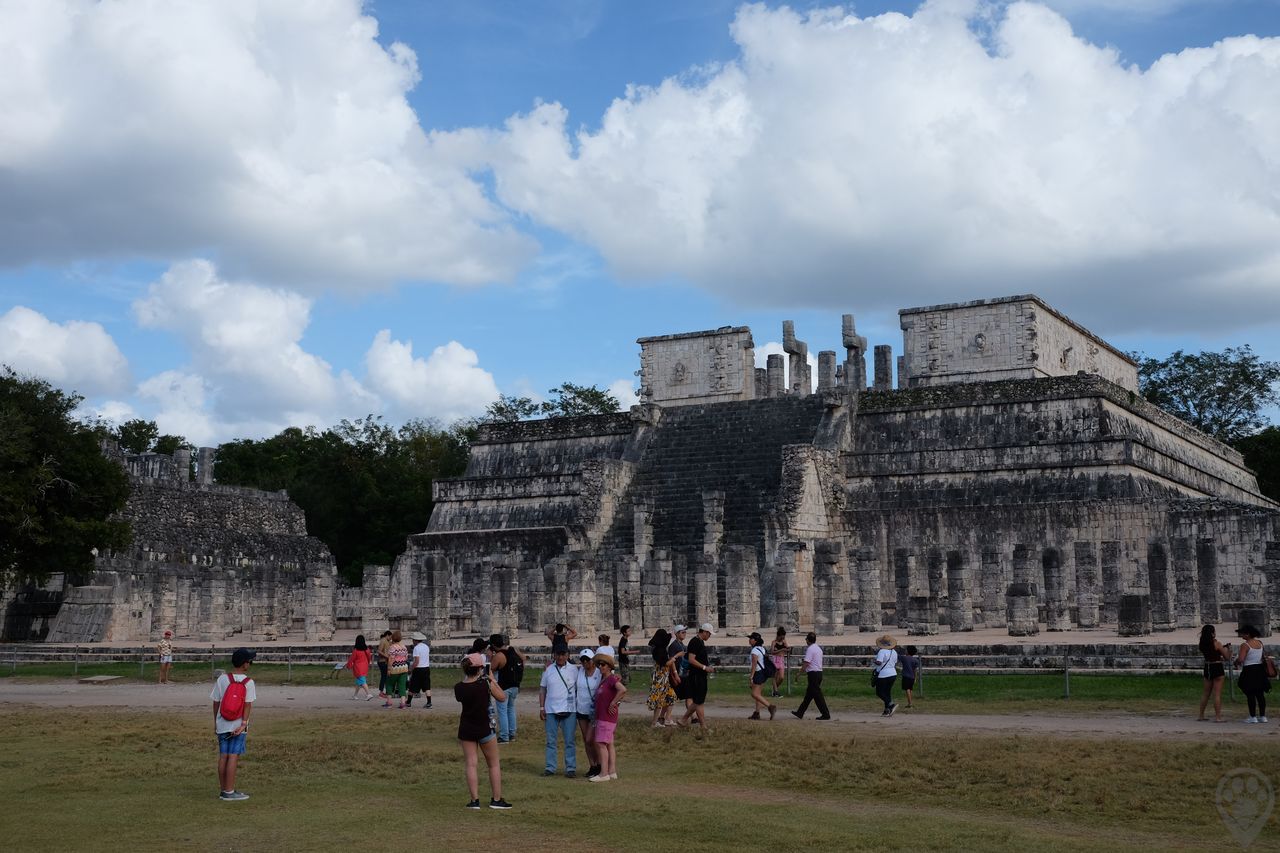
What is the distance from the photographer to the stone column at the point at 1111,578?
27922mm

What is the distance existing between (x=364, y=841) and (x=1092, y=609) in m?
21.2

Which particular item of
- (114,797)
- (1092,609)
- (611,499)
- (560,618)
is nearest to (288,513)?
(611,499)

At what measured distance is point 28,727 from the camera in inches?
→ 645

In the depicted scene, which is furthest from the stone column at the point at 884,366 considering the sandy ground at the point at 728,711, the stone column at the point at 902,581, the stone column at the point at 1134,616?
the sandy ground at the point at 728,711

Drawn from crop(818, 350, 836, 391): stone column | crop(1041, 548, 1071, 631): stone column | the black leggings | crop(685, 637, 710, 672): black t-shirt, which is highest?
crop(818, 350, 836, 391): stone column

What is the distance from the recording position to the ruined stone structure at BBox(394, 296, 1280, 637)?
2844 centimetres

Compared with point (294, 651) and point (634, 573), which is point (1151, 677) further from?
point (294, 651)

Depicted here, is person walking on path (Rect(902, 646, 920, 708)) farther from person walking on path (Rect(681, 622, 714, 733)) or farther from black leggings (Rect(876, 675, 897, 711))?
person walking on path (Rect(681, 622, 714, 733))

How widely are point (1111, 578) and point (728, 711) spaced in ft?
42.8

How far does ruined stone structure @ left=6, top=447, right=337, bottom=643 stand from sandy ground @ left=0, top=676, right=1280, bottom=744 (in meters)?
9.40

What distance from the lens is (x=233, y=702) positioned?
1120 centimetres

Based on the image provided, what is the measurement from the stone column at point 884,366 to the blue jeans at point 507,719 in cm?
2743

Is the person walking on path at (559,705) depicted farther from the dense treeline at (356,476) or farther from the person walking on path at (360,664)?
the dense treeline at (356,476)

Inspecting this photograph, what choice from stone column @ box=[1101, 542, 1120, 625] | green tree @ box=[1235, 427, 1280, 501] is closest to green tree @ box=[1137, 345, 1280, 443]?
green tree @ box=[1235, 427, 1280, 501]
